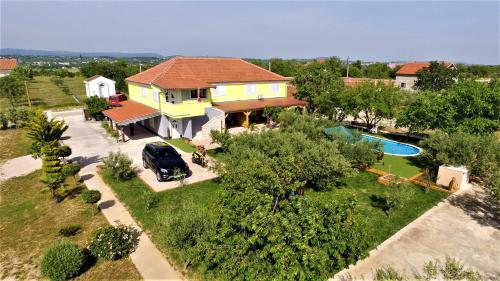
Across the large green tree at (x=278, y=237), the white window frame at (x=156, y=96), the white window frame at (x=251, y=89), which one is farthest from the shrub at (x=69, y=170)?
the white window frame at (x=251, y=89)

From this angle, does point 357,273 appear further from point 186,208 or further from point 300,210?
point 186,208

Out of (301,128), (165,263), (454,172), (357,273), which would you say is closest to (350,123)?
(301,128)

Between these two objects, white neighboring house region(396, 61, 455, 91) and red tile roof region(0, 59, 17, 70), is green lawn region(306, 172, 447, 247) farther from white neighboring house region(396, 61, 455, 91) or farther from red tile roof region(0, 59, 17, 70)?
red tile roof region(0, 59, 17, 70)

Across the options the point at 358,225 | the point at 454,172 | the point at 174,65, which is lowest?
the point at 454,172

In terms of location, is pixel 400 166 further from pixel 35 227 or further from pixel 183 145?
pixel 35 227

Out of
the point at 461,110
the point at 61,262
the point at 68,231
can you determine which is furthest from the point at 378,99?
the point at 61,262

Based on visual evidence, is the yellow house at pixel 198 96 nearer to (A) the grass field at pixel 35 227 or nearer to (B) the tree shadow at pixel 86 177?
(B) the tree shadow at pixel 86 177
